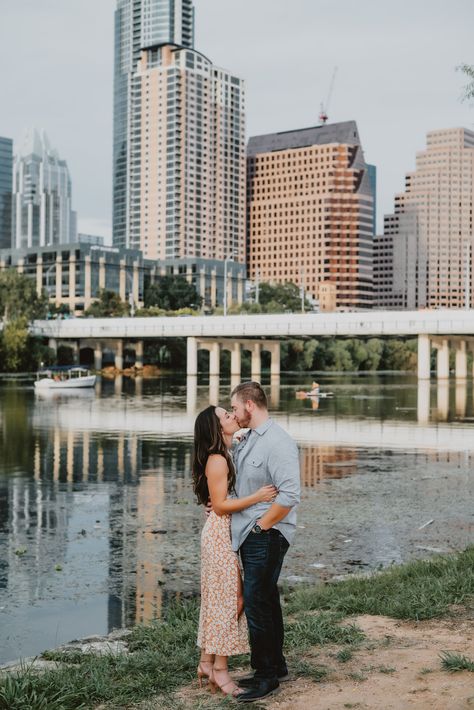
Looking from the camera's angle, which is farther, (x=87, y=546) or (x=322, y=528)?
(x=322, y=528)

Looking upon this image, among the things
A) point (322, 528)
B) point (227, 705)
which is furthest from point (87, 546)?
point (227, 705)

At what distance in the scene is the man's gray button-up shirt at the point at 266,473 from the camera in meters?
7.98

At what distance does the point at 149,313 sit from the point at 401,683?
144 metres

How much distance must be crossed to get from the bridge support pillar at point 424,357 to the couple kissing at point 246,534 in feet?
295

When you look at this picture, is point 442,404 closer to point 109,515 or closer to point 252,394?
point 109,515

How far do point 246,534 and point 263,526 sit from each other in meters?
0.22

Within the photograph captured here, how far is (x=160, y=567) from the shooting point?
14547 mm

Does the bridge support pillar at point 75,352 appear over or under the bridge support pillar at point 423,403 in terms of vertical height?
over

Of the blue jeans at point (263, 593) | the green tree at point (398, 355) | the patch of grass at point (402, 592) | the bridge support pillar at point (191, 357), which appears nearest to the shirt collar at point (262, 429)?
the blue jeans at point (263, 593)

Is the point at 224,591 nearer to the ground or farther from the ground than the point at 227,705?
farther from the ground

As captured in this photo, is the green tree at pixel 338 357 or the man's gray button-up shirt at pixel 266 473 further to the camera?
the green tree at pixel 338 357

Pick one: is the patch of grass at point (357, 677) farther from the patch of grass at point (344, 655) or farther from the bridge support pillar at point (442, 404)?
the bridge support pillar at point (442, 404)

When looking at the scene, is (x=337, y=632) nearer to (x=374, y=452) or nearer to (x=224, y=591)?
(x=224, y=591)

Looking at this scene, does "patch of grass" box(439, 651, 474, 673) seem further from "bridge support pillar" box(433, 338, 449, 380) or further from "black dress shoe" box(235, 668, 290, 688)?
"bridge support pillar" box(433, 338, 449, 380)
